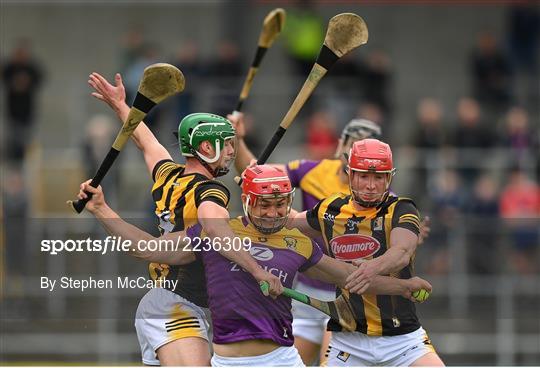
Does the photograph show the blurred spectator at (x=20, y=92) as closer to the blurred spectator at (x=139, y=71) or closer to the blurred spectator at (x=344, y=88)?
the blurred spectator at (x=139, y=71)

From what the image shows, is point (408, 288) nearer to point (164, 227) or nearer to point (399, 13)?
point (164, 227)

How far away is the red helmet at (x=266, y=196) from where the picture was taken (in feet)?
22.4

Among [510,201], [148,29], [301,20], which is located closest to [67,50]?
[148,29]

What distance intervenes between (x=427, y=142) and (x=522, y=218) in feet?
4.64

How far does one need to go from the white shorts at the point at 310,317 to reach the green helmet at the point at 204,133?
831 millimetres

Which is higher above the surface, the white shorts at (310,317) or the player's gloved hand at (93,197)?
the player's gloved hand at (93,197)

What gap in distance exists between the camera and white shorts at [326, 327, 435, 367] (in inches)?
287

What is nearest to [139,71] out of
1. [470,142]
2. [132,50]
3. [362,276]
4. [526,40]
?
[132,50]

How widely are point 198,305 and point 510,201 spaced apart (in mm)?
6864

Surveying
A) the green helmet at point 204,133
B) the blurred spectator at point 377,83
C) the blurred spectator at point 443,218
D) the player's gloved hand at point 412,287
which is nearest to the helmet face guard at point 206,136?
the green helmet at point 204,133

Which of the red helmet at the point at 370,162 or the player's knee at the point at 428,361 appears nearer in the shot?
the red helmet at the point at 370,162

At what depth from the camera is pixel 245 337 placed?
6809mm

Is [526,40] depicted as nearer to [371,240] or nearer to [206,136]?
[371,240]

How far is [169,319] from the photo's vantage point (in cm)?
714
